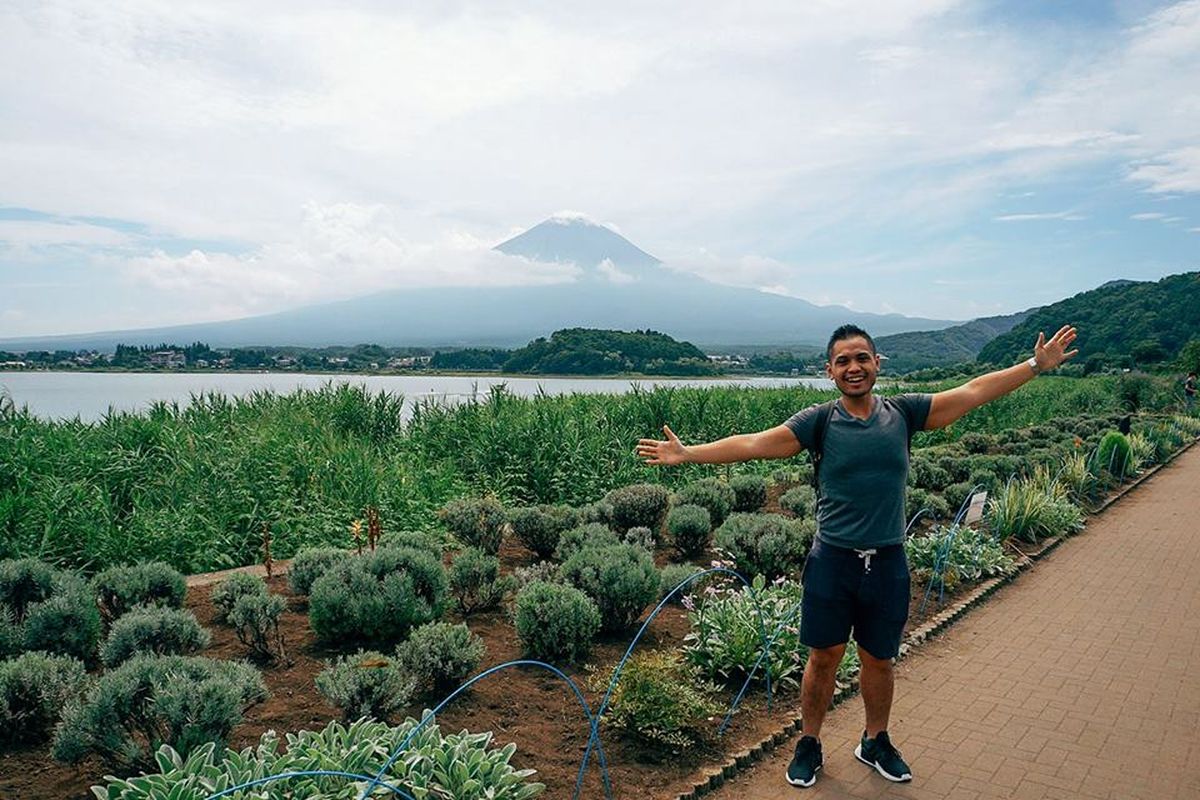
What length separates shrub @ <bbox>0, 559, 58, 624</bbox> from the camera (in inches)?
188

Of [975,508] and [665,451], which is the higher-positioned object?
[665,451]

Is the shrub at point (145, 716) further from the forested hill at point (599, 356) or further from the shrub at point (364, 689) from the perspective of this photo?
the forested hill at point (599, 356)

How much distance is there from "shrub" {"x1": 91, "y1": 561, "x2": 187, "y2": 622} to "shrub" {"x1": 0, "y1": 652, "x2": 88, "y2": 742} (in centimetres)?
117

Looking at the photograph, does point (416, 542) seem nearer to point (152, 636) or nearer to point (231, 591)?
point (231, 591)

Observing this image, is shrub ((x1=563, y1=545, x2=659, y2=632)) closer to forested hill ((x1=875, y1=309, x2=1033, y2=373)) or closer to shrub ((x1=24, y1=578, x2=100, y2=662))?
shrub ((x1=24, y1=578, x2=100, y2=662))

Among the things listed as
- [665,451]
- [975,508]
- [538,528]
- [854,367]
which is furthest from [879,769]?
[975,508]

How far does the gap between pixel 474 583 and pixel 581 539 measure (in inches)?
51.5

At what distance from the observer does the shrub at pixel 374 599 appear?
15.6 ft

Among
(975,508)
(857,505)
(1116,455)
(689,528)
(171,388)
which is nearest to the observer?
(857,505)

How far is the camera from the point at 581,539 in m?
6.80

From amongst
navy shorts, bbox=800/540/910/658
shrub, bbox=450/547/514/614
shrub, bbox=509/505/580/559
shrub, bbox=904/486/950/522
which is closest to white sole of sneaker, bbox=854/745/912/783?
navy shorts, bbox=800/540/910/658

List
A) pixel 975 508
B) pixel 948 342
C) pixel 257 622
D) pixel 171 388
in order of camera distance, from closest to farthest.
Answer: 1. pixel 257 622
2. pixel 975 508
3. pixel 171 388
4. pixel 948 342

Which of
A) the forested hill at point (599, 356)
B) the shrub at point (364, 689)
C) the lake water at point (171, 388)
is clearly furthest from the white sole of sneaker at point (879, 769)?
the forested hill at point (599, 356)

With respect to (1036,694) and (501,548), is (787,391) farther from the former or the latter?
(1036,694)
